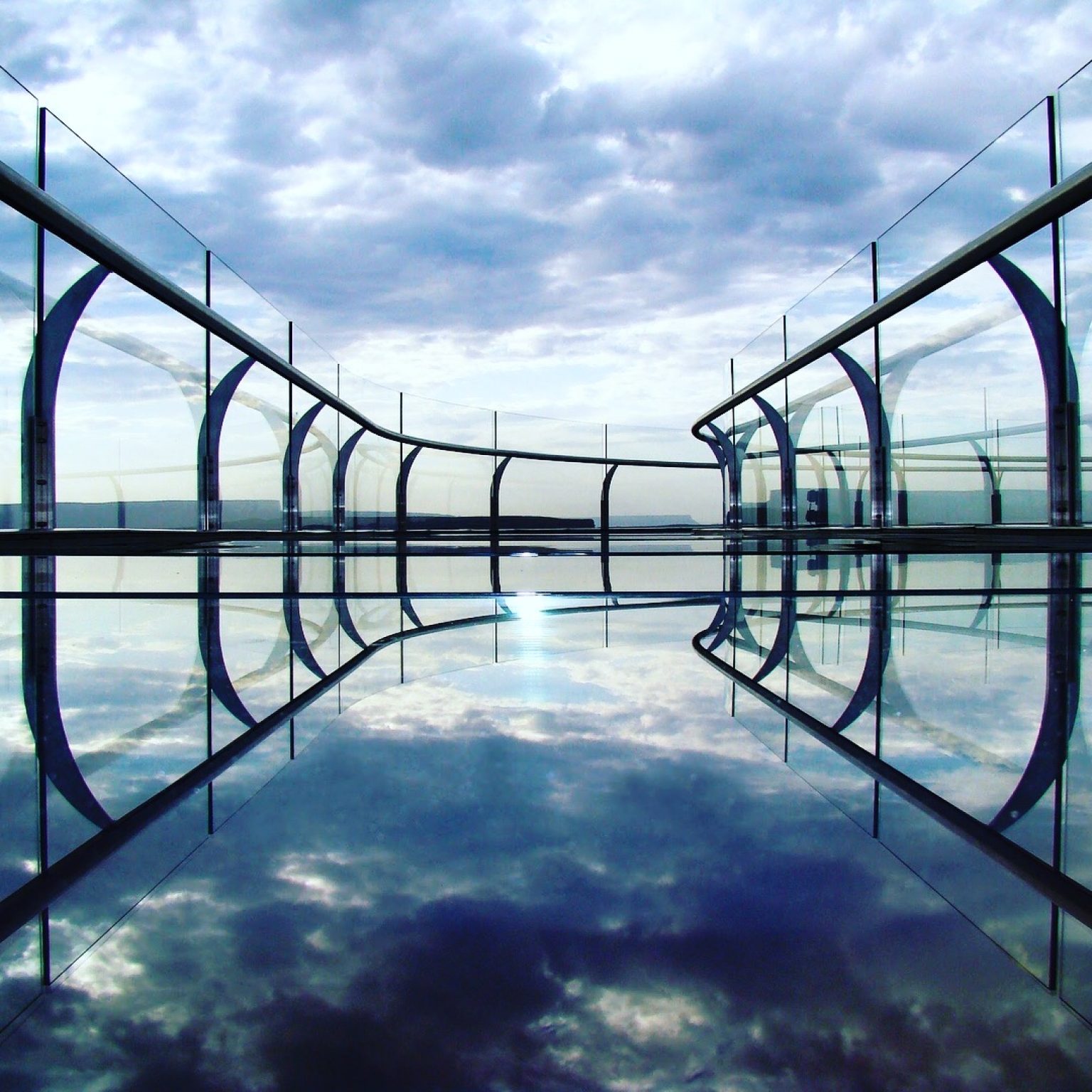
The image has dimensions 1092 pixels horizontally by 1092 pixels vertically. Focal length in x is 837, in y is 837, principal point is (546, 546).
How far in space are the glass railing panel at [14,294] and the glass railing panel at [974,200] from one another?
17.8 ft

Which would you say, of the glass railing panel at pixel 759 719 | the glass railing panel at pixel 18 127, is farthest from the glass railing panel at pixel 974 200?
the glass railing panel at pixel 18 127

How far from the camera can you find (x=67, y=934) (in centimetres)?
54

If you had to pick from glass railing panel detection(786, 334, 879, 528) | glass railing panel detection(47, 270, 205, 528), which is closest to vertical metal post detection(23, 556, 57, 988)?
glass railing panel detection(47, 270, 205, 528)

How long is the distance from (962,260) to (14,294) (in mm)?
5519

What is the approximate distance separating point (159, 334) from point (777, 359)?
20.0ft

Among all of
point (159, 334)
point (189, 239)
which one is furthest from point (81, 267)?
point (189, 239)

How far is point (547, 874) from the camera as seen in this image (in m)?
0.62

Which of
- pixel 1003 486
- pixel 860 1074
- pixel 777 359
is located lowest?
pixel 860 1074

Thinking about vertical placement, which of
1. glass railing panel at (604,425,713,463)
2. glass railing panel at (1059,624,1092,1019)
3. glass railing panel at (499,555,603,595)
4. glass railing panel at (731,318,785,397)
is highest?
glass railing panel at (731,318,785,397)

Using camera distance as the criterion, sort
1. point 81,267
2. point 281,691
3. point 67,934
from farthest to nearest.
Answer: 1. point 81,267
2. point 281,691
3. point 67,934

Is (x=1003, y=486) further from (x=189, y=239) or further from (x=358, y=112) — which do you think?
(x=358, y=112)

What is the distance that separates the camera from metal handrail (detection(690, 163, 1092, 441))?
411cm

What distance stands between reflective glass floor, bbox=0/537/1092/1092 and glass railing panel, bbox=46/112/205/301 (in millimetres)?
4372

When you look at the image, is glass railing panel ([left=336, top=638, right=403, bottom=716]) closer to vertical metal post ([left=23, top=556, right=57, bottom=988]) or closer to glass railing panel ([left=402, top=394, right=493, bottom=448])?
vertical metal post ([left=23, top=556, right=57, bottom=988])
